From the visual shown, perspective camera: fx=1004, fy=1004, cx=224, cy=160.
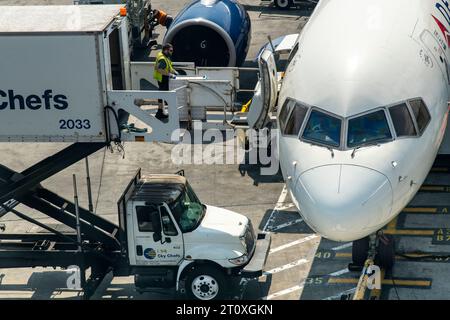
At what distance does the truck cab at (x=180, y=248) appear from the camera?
68.9ft

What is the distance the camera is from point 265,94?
976 inches

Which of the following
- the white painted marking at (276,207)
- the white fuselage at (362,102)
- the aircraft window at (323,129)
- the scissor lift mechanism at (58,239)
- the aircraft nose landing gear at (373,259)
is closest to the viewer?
the white fuselage at (362,102)

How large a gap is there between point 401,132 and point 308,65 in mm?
2775

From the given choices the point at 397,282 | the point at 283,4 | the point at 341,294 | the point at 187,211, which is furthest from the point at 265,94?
the point at 283,4

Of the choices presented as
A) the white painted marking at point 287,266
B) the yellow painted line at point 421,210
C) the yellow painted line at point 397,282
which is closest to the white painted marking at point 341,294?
the yellow painted line at point 397,282

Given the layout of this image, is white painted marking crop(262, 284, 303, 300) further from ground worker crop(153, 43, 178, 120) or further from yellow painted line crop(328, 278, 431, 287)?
ground worker crop(153, 43, 178, 120)

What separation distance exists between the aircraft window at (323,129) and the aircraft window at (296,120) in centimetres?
23

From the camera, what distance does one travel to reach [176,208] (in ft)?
70.1

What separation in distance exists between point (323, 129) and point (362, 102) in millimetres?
905

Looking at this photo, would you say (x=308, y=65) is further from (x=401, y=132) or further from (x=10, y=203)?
(x=10, y=203)

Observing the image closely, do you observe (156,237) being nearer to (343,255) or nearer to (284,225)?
(343,255)

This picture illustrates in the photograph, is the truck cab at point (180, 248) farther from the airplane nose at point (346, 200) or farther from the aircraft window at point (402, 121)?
the aircraft window at point (402, 121)
